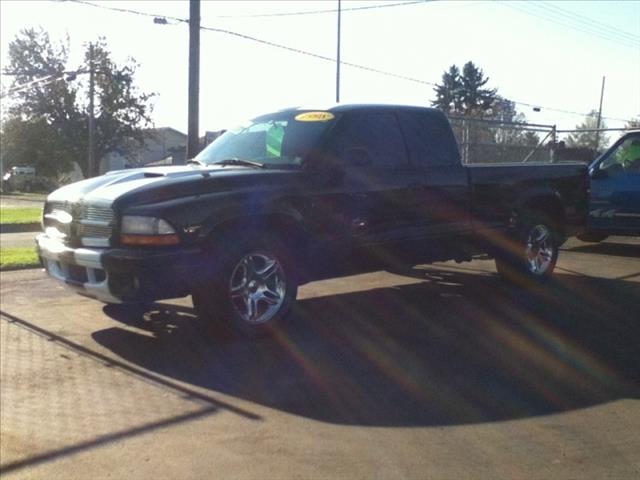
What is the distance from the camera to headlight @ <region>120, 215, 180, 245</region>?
18.4 ft

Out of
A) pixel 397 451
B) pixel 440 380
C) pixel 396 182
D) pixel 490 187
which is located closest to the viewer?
pixel 397 451

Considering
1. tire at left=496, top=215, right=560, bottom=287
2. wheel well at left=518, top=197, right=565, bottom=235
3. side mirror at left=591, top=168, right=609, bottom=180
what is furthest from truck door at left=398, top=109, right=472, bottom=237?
side mirror at left=591, top=168, right=609, bottom=180

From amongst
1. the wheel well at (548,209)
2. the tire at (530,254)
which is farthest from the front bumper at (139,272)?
the wheel well at (548,209)

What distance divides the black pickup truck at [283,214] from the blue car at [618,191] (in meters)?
3.65

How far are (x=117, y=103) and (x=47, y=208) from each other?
5358 centimetres

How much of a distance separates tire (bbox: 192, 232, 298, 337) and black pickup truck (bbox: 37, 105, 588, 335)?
11mm

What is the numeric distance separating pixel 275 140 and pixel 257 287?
5.08ft

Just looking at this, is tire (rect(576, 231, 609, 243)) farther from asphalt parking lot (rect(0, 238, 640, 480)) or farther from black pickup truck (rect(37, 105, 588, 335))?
asphalt parking lot (rect(0, 238, 640, 480))

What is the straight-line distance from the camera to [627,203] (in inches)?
463

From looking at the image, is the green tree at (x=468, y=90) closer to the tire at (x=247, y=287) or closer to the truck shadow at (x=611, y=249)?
the truck shadow at (x=611, y=249)

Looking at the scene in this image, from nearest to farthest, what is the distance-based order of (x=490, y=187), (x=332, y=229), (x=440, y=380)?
(x=440, y=380)
(x=332, y=229)
(x=490, y=187)

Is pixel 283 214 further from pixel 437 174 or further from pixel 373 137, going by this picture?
pixel 437 174

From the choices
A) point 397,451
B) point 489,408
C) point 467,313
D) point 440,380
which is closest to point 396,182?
point 467,313

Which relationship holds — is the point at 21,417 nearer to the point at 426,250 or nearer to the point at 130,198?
the point at 130,198
